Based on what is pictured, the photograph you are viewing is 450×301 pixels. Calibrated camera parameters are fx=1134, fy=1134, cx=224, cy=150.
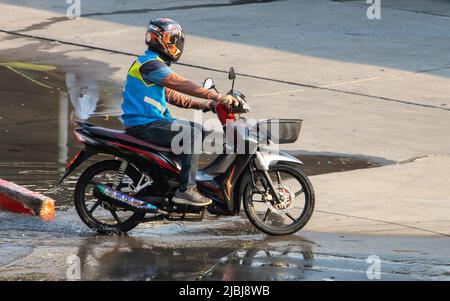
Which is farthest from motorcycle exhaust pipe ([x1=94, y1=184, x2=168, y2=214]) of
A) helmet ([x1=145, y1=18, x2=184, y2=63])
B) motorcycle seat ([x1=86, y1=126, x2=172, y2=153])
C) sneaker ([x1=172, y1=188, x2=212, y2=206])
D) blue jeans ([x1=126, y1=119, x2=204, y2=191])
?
helmet ([x1=145, y1=18, x2=184, y2=63])

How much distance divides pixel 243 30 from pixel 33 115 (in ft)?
20.0

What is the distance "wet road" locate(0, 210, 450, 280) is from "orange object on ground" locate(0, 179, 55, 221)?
8 cm

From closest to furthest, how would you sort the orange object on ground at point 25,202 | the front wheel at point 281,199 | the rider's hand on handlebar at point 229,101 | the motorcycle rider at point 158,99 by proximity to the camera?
the rider's hand on handlebar at point 229,101 < the motorcycle rider at point 158,99 < the front wheel at point 281,199 < the orange object on ground at point 25,202

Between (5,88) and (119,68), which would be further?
(119,68)

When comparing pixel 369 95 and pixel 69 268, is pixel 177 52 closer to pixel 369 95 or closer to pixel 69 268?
pixel 69 268

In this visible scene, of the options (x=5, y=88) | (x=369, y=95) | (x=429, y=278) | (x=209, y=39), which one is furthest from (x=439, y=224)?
(x=209, y=39)

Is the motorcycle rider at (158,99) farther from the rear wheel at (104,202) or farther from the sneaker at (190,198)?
the rear wheel at (104,202)

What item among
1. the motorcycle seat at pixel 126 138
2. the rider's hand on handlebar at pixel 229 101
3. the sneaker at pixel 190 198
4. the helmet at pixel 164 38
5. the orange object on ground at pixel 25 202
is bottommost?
the orange object on ground at pixel 25 202

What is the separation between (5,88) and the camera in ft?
48.0

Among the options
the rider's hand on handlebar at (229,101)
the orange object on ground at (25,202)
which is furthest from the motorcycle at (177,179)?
the orange object on ground at (25,202)

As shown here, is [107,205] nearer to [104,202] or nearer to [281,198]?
[104,202]

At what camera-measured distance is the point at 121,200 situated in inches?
365

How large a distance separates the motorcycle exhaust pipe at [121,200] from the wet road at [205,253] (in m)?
0.25

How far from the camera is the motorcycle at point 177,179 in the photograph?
30.2 feet
